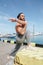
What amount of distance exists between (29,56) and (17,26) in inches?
151

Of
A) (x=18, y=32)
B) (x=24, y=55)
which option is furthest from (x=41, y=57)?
(x=18, y=32)

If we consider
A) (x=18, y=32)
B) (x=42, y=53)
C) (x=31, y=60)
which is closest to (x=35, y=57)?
(x=31, y=60)

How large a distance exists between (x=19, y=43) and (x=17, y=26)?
22.1 inches

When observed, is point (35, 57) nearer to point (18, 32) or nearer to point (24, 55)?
point (24, 55)

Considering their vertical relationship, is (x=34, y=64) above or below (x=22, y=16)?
below

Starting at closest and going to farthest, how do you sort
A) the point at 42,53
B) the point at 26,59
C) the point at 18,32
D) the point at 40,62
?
the point at 40,62 < the point at 26,59 < the point at 42,53 < the point at 18,32

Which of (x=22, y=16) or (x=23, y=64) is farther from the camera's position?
(x=22, y=16)

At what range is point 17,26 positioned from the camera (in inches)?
232

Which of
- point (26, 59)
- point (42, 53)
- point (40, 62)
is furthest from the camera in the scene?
point (42, 53)

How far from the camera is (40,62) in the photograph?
6.43 feet

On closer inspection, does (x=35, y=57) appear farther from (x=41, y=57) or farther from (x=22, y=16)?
(x=22, y=16)

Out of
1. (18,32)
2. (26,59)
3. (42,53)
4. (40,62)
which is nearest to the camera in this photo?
(40,62)

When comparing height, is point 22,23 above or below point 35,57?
A: above

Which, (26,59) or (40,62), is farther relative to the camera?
(26,59)
